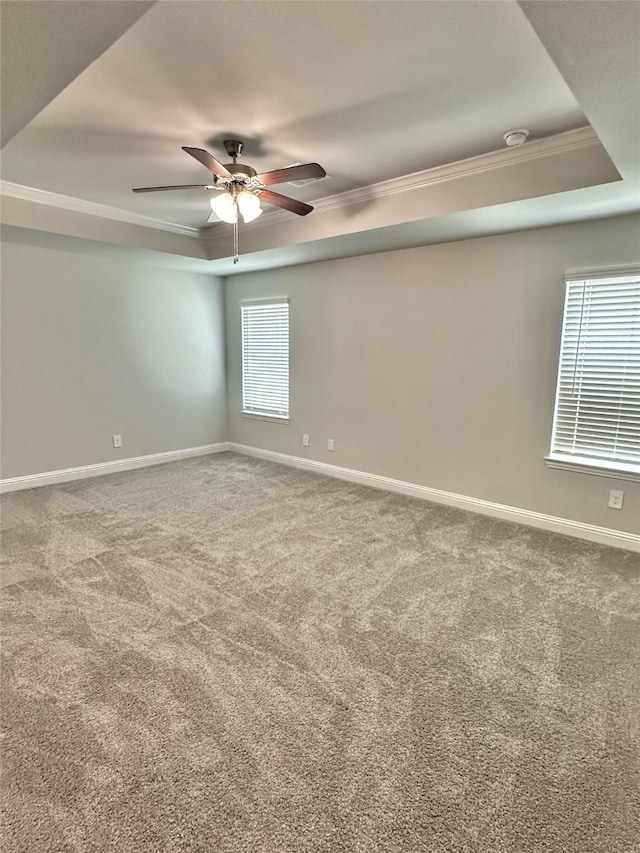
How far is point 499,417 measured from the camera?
3703 mm

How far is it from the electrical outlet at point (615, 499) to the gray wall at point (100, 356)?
14.7 feet

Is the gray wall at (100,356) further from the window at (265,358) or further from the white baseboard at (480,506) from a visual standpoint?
the white baseboard at (480,506)

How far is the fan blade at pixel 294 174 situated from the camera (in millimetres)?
2332

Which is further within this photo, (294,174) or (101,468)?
(101,468)

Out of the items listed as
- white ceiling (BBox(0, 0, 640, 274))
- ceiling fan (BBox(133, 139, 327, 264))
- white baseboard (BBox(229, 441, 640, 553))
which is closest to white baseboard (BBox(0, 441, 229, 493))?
white baseboard (BBox(229, 441, 640, 553))

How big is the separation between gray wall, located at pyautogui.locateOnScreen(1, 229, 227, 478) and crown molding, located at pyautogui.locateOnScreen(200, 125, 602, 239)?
206cm

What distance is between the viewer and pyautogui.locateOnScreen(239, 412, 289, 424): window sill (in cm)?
535

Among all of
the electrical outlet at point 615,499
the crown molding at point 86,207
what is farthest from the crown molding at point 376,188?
the electrical outlet at point 615,499

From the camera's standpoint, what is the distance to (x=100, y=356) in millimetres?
4715

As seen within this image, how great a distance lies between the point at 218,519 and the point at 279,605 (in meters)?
1.37

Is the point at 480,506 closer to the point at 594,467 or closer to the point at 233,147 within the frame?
the point at 594,467

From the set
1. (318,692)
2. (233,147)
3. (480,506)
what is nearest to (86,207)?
(233,147)

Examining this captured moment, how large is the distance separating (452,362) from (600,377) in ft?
3.69

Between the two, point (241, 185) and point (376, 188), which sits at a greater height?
point (376, 188)
